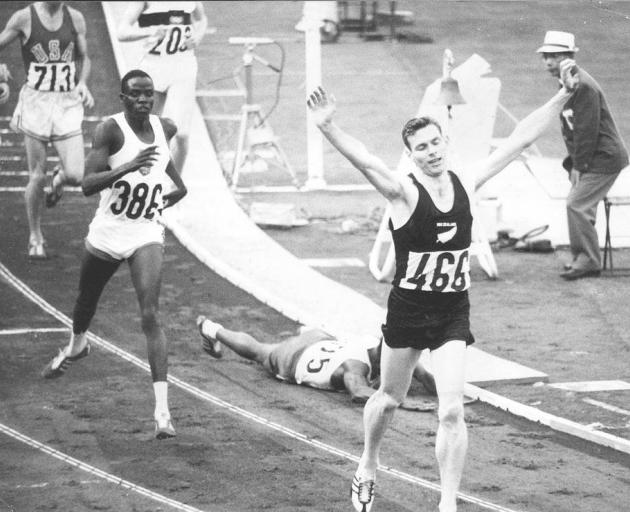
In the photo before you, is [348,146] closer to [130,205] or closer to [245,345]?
[130,205]

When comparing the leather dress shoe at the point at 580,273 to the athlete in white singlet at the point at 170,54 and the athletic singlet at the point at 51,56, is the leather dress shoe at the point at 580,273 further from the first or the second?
the athletic singlet at the point at 51,56

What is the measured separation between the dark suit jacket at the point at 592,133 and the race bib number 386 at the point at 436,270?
704 centimetres

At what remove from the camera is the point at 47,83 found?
14773 millimetres

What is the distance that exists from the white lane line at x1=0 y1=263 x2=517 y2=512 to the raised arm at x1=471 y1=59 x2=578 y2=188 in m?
1.86

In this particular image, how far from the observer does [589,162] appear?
1506 centimetres

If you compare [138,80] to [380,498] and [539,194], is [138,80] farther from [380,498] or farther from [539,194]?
[539,194]

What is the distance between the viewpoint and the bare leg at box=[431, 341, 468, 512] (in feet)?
26.2

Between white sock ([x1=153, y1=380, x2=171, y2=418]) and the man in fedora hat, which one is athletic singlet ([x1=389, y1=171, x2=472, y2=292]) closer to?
white sock ([x1=153, y1=380, x2=171, y2=418])

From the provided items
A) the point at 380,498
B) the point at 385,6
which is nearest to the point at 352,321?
the point at 380,498

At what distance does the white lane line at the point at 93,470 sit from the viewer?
8473mm

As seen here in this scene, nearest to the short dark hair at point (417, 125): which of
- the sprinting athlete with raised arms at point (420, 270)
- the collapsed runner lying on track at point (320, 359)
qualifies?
the sprinting athlete with raised arms at point (420, 270)

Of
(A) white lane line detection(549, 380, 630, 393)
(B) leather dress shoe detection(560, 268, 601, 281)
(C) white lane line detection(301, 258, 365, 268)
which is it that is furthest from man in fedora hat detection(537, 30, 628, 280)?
(A) white lane line detection(549, 380, 630, 393)

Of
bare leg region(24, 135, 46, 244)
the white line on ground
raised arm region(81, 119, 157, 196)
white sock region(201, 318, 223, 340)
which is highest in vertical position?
raised arm region(81, 119, 157, 196)

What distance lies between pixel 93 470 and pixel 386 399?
1.97 m
